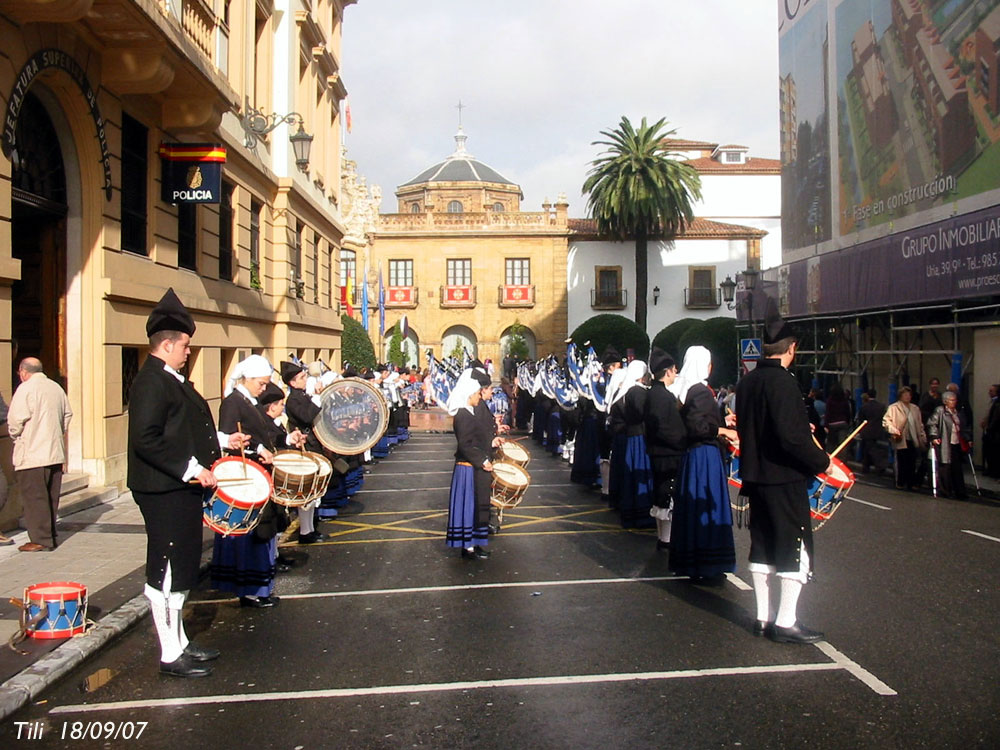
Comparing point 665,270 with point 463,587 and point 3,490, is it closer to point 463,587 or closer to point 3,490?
point 463,587

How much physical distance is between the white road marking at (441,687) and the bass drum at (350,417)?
19.1 feet

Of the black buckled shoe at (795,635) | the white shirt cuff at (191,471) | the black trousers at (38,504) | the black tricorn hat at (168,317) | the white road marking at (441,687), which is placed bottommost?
the white road marking at (441,687)

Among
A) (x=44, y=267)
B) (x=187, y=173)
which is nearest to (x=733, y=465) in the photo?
(x=44, y=267)

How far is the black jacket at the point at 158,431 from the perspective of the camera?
5723mm

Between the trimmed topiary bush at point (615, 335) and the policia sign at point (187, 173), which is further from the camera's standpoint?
the trimmed topiary bush at point (615, 335)

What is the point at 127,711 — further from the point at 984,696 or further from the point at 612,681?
the point at 984,696

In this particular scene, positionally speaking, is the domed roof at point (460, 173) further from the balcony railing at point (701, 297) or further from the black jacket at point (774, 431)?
the black jacket at point (774, 431)

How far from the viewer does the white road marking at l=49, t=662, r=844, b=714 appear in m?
5.38

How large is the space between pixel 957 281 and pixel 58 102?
608 inches

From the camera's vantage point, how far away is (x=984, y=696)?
17.1ft

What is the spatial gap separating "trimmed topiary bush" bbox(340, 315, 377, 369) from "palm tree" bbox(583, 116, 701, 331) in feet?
60.6

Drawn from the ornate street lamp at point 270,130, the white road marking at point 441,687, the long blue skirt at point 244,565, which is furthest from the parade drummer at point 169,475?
the ornate street lamp at point 270,130

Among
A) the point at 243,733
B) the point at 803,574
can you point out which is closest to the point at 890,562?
Result: the point at 803,574

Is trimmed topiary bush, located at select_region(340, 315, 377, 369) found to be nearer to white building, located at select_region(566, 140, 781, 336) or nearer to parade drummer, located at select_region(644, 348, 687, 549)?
white building, located at select_region(566, 140, 781, 336)
